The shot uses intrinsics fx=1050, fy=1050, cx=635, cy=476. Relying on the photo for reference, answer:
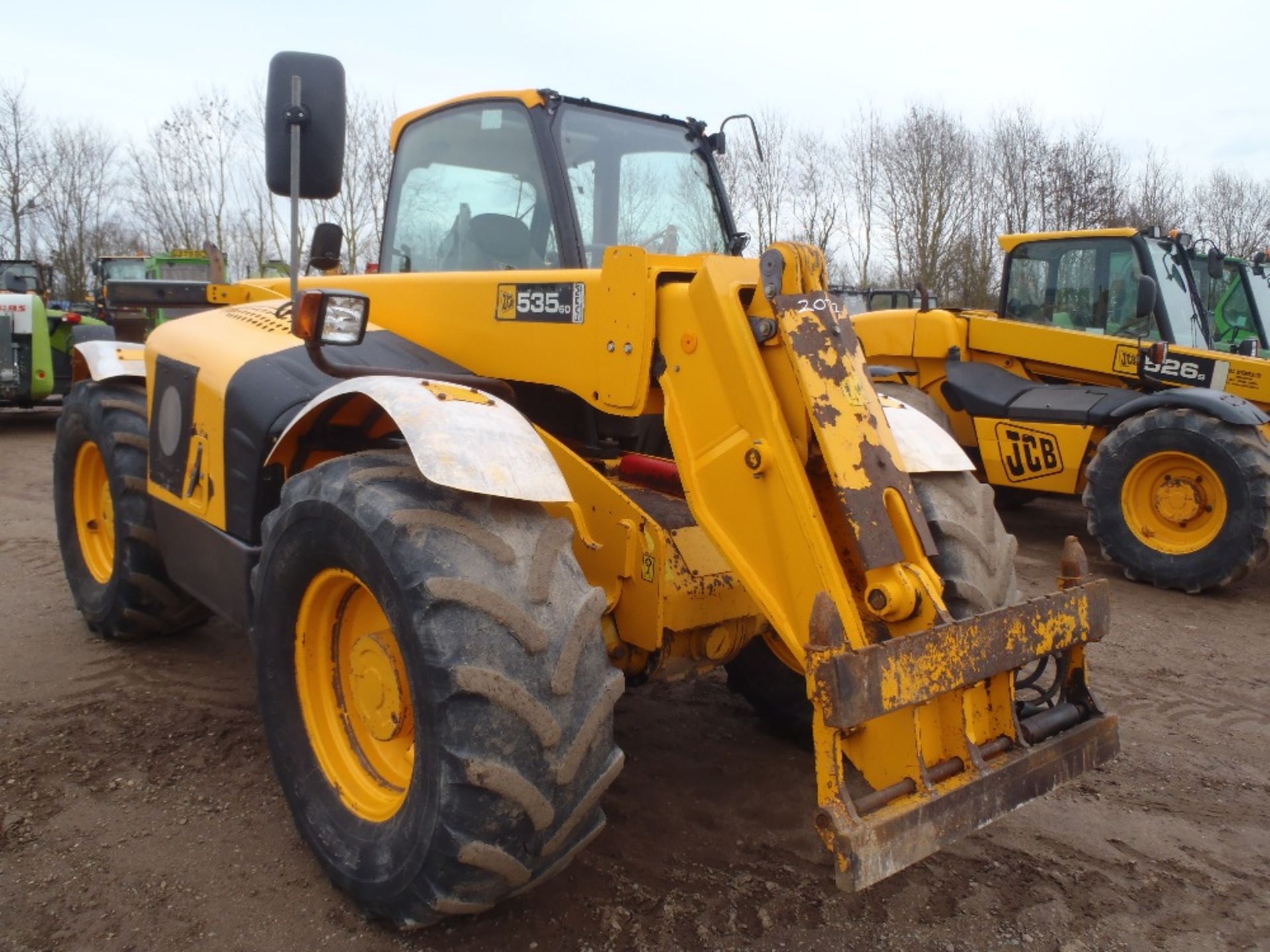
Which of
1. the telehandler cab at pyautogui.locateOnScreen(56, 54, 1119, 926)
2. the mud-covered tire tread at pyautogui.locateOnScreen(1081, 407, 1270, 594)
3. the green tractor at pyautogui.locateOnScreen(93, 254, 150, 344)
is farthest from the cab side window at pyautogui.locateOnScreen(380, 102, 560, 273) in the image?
the green tractor at pyautogui.locateOnScreen(93, 254, 150, 344)

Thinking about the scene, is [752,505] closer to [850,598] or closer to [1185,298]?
[850,598]

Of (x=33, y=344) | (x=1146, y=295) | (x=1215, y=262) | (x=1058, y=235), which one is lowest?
(x=33, y=344)

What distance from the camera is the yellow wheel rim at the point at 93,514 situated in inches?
189

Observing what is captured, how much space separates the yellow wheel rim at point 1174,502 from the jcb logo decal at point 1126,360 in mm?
1008

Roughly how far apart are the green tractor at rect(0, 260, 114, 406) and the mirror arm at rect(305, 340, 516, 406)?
996 cm

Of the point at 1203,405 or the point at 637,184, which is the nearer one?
the point at 637,184

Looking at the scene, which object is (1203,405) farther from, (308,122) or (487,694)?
(487,694)

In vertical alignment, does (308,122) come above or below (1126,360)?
above

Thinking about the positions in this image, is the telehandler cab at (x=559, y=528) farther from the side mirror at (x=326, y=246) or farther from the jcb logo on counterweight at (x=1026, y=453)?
the jcb logo on counterweight at (x=1026, y=453)

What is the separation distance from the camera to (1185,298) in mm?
8188

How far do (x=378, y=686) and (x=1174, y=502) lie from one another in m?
6.07

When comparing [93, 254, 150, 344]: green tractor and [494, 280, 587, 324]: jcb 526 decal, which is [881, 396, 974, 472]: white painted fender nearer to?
[494, 280, 587, 324]: jcb 526 decal

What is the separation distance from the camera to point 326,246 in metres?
4.18

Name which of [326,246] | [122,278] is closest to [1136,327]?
[326,246]
